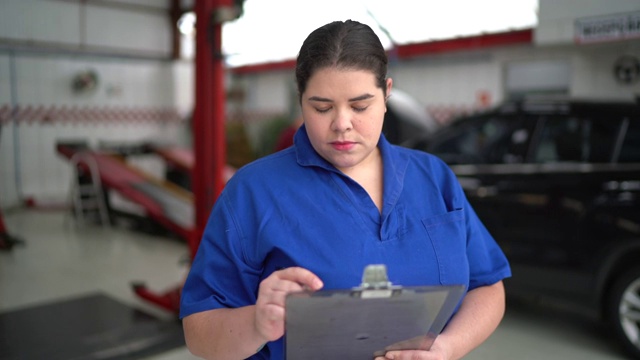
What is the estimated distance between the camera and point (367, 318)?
Result: 842mm

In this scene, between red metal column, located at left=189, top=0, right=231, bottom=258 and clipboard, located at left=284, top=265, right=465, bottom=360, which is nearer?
clipboard, located at left=284, top=265, right=465, bottom=360

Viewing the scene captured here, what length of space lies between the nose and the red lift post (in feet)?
8.03

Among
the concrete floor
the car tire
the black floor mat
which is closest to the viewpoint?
the car tire

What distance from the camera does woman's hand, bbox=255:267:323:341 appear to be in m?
0.82

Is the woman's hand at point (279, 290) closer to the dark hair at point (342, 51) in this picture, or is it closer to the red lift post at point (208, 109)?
the dark hair at point (342, 51)

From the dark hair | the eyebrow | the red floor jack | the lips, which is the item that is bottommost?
the red floor jack

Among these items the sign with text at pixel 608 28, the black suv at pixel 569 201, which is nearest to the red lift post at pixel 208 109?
the black suv at pixel 569 201

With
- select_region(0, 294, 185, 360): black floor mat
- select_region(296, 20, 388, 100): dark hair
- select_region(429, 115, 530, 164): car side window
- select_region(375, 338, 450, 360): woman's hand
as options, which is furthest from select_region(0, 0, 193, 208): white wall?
select_region(375, 338, 450, 360): woman's hand

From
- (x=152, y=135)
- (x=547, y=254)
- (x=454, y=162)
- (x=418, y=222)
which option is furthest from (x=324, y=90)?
(x=152, y=135)

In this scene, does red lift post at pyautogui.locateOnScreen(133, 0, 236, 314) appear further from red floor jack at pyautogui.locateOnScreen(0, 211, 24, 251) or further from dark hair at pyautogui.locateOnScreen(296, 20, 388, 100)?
red floor jack at pyautogui.locateOnScreen(0, 211, 24, 251)

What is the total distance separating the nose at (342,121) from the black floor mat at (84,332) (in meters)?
2.56

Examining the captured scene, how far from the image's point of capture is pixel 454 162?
3.74 m

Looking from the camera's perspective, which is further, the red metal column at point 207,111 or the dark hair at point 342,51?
the red metal column at point 207,111

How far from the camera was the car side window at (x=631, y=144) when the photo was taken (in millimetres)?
2973
